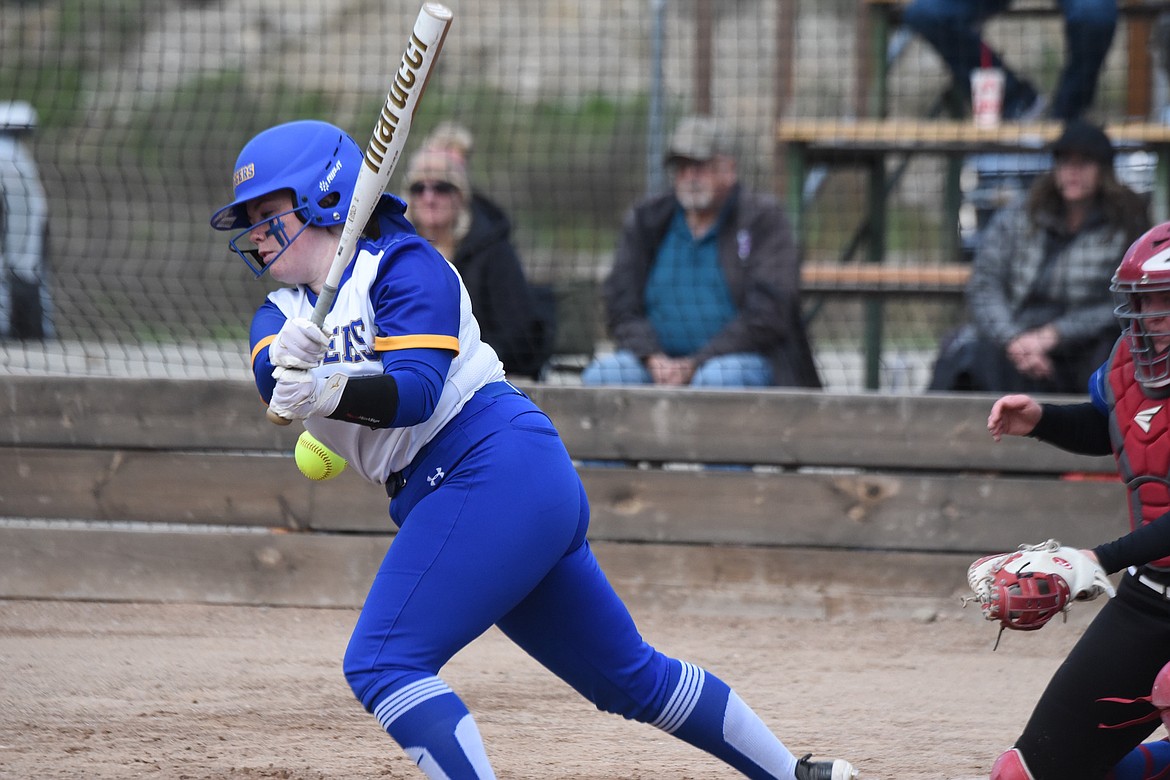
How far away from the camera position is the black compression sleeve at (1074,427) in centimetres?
318

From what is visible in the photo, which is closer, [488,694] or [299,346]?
[299,346]

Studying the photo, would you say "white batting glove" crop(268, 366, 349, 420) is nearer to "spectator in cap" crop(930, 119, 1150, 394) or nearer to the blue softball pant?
the blue softball pant

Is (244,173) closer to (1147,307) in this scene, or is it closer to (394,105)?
(394,105)

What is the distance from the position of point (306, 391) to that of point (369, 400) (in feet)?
0.37

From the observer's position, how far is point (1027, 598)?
2768 mm

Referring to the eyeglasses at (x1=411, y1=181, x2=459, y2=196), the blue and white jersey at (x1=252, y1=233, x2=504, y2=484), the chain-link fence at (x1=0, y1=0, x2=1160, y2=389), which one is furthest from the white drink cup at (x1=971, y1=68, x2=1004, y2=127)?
the blue and white jersey at (x1=252, y1=233, x2=504, y2=484)

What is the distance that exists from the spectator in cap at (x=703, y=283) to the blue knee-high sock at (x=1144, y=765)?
106 inches

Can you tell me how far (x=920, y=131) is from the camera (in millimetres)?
6809

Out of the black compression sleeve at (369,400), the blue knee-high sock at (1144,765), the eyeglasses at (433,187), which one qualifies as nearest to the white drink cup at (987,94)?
the eyeglasses at (433,187)

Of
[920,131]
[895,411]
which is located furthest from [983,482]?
[920,131]

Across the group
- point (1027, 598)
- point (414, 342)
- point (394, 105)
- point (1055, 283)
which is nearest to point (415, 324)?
point (414, 342)

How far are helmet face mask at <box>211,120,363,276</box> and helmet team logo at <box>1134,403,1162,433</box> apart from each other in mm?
1720

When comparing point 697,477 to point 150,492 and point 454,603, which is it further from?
point 454,603

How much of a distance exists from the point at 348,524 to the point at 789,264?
81.8 inches
